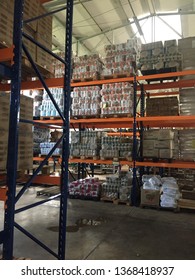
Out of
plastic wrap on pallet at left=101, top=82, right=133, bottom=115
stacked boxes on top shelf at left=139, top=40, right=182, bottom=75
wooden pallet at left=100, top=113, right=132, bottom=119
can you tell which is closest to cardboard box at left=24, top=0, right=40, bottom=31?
plastic wrap on pallet at left=101, top=82, right=133, bottom=115

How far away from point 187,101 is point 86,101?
10.7 ft

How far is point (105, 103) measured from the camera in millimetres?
7973

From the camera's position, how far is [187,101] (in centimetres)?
745

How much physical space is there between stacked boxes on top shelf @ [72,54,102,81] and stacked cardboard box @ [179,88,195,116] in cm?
286

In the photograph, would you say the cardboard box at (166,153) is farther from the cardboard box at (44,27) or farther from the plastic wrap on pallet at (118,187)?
the cardboard box at (44,27)

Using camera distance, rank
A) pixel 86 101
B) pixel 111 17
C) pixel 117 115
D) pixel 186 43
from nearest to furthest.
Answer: pixel 186 43
pixel 117 115
pixel 86 101
pixel 111 17

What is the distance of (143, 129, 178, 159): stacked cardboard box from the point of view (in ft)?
24.8

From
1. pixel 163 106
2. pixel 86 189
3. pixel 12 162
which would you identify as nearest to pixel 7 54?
pixel 12 162

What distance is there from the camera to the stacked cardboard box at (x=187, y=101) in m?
7.37

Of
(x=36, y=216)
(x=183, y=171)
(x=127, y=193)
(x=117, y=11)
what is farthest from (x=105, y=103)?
(x=117, y=11)

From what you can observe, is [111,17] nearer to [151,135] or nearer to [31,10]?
[151,135]

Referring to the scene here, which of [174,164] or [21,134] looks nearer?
[21,134]
